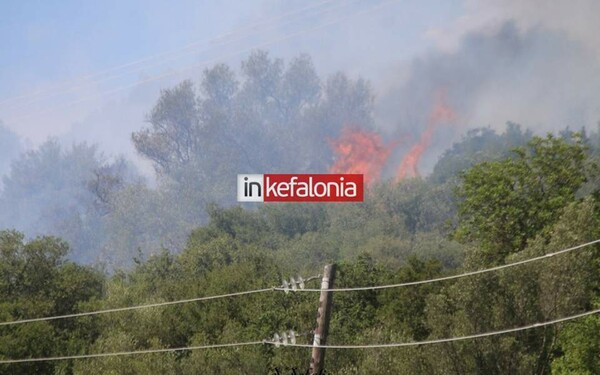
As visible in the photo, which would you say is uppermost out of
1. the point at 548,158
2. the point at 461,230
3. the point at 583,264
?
the point at 548,158

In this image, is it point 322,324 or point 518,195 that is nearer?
point 322,324

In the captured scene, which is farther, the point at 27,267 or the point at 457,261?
the point at 457,261

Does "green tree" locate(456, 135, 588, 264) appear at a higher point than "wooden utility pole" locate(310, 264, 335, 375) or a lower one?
→ higher

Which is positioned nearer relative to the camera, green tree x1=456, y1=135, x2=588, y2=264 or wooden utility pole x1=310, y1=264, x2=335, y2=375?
wooden utility pole x1=310, y1=264, x2=335, y2=375

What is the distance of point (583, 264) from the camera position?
69.8m

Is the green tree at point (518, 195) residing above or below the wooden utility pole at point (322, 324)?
above

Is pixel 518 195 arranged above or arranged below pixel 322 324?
above

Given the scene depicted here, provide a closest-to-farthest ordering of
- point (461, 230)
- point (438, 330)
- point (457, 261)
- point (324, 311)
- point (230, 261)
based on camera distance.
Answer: point (324, 311) < point (438, 330) < point (461, 230) < point (230, 261) < point (457, 261)

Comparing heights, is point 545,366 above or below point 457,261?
below

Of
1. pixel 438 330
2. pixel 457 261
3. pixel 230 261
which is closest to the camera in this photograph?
pixel 438 330

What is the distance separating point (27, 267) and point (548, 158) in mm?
55340

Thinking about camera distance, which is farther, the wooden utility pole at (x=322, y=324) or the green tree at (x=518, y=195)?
the green tree at (x=518, y=195)

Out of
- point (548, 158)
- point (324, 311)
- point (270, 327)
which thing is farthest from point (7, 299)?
point (324, 311)

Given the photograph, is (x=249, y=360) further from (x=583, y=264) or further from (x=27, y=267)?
(x=27, y=267)
